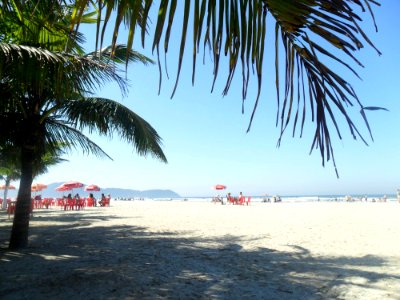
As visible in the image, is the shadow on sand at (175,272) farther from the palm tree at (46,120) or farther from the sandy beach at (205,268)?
the palm tree at (46,120)

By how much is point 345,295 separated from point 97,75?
4.12 meters

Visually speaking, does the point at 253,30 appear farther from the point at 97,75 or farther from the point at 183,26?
the point at 97,75

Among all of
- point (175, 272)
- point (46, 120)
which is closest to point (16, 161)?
point (46, 120)

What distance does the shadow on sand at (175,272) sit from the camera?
152 inches

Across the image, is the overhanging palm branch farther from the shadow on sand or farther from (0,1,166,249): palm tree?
the shadow on sand

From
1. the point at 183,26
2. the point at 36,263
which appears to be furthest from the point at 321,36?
the point at 36,263

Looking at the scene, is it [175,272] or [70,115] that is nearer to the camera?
[175,272]

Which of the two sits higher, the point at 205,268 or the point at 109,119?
the point at 109,119

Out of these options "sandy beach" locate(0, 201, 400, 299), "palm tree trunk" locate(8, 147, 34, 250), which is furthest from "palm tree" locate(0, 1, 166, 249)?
"sandy beach" locate(0, 201, 400, 299)

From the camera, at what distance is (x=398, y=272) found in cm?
465

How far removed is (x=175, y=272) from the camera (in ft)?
15.9

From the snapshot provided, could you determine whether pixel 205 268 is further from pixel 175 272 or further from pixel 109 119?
pixel 109 119

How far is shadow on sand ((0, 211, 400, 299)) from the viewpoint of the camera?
3873 millimetres

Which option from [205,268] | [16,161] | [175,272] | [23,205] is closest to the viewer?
[175,272]
